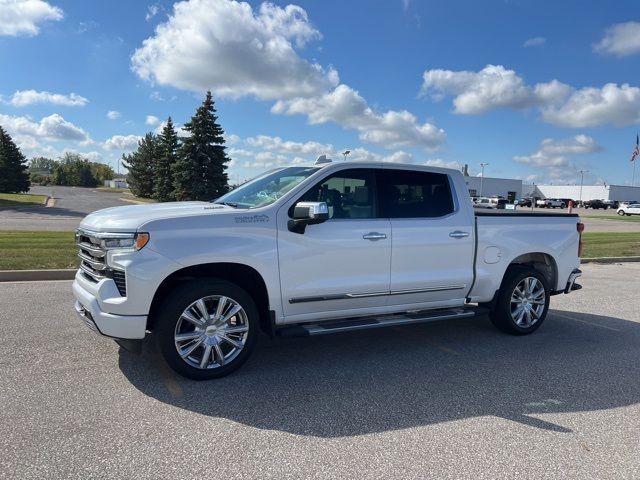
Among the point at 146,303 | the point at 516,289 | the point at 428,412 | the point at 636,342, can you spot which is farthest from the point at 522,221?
the point at 146,303

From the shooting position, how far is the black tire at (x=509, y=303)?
20.0 feet

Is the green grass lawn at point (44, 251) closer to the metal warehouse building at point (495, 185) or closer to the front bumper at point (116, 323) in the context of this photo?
the front bumper at point (116, 323)

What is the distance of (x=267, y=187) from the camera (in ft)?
17.5

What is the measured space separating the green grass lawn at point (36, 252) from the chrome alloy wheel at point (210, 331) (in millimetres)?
6067

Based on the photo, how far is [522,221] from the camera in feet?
20.4

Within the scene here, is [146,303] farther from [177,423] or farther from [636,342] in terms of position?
[636,342]

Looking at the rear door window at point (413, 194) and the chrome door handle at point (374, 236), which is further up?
the rear door window at point (413, 194)

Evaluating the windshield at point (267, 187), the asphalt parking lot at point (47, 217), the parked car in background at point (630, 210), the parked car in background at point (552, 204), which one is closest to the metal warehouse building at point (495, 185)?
the parked car in background at point (552, 204)

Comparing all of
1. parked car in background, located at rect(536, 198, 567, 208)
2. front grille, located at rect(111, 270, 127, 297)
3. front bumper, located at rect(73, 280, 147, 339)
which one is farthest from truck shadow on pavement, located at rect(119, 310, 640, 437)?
parked car in background, located at rect(536, 198, 567, 208)

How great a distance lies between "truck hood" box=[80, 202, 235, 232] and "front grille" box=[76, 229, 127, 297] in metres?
0.11

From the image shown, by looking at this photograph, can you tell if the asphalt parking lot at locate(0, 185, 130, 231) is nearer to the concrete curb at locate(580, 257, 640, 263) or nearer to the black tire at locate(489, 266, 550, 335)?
the black tire at locate(489, 266, 550, 335)

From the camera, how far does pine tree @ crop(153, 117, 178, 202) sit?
47031 millimetres

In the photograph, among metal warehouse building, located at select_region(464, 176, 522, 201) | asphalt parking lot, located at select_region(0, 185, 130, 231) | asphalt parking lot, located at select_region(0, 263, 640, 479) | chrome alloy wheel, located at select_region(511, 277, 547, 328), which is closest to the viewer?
asphalt parking lot, located at select_region(0, 263, 640, 479)

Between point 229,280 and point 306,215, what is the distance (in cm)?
96
